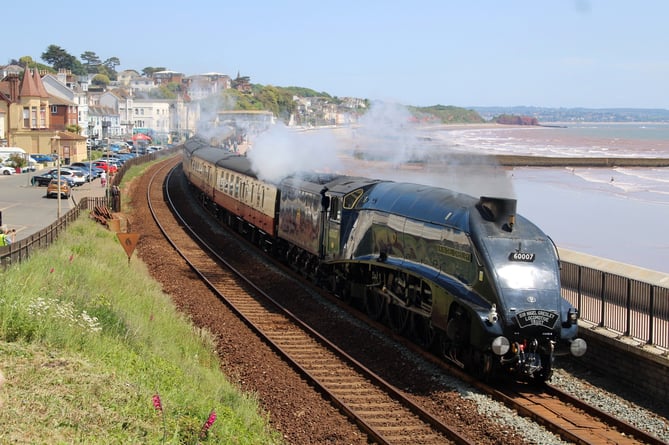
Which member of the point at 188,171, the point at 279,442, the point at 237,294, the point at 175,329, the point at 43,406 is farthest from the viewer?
the point at 188,171

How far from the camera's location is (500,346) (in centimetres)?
1377

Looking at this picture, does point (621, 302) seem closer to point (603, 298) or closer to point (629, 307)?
point (603, 298)

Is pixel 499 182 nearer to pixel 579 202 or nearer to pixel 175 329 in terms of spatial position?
pixel 175 329

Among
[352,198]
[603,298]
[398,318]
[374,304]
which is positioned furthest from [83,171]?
[603,298]

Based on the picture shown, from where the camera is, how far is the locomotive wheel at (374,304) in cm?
1959

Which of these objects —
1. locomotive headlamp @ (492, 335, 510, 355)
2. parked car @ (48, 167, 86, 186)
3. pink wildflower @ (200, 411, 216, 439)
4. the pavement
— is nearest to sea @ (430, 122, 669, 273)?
locomotive headlamp @ (492, 335, 510, 355)

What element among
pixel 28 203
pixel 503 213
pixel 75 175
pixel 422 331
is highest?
pixel 503 213

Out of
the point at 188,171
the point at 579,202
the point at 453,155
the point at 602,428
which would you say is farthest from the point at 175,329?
the point at 579,202

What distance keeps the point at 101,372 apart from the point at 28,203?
3715 cm

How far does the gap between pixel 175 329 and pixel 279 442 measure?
20.4 ft

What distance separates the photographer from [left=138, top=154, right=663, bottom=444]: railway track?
487 inches

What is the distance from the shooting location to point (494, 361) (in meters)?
14.4

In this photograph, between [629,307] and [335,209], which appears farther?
[335,209]

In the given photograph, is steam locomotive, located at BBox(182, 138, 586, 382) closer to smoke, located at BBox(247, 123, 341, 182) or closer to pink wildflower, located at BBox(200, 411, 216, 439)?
smoke, located at BBox(247, 123, 341, 182)
